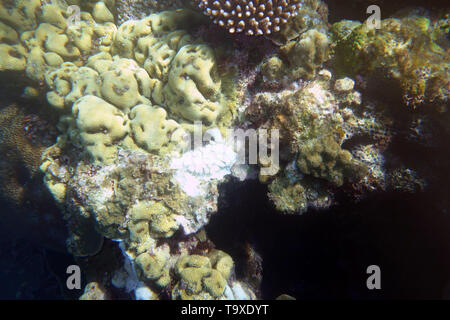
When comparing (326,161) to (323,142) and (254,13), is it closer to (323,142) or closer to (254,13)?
(323,142)

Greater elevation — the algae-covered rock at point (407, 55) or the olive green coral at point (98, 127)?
the algae-covered rock at point (407, 55)

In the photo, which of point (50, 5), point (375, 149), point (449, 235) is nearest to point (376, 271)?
point (449, 235)

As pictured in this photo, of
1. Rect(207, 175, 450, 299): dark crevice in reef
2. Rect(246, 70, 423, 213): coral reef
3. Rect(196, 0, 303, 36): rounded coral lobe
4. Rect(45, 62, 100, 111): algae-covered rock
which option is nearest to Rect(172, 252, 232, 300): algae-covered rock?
Rect(207, 175, 450, 299): dark crevice in reef

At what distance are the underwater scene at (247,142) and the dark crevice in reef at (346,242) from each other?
23 millimetres

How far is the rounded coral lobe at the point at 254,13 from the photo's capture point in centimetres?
310

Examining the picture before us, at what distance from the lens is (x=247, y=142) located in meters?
3.34

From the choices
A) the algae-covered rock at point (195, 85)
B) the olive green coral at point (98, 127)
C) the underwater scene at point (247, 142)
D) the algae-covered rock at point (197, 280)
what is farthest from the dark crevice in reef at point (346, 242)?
the olive green coral at point (98, 127)

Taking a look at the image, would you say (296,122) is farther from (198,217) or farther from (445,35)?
(445,35)

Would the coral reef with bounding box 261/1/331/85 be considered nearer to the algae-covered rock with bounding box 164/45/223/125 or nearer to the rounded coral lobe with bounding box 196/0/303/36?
the rounded coral lobe with bounding box 196/0/303/36

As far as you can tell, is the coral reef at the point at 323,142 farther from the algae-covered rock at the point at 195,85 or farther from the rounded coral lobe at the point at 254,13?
the rounded coral lobe at the point at 254,13

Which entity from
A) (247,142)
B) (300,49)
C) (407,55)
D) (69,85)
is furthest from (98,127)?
(407,55)

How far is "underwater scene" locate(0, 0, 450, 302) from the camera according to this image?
2.96 metres

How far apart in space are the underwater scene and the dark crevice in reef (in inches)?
0.9

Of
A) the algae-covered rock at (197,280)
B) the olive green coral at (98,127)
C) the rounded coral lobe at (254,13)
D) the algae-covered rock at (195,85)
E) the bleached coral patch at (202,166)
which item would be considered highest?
the rounded coral lobe at (254,13)
